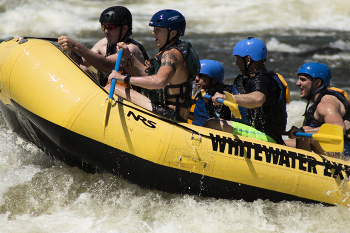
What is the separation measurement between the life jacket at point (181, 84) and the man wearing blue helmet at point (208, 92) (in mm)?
883

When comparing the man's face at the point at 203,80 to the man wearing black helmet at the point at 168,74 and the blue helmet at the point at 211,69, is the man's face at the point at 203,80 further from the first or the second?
the man wearing black helmet at the point at 168,74

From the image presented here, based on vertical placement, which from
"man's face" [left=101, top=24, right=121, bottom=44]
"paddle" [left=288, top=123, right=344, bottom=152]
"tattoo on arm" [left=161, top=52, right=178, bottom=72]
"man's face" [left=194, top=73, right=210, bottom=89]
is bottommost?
"paddle" [left=288, top=123, right=344, bottom=152]

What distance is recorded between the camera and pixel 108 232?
332cm

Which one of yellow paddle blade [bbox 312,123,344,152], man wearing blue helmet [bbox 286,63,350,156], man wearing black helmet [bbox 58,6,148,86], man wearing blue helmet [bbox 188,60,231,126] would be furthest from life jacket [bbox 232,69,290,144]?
man wearing black helmet [bbox 58,6,148,86]

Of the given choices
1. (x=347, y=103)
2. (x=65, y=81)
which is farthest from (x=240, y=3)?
(x=65, y=81)

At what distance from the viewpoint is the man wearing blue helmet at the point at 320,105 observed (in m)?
3.92

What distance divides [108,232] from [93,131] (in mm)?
943

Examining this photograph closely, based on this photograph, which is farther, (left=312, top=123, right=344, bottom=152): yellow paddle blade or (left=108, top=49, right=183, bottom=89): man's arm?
(left=312, top=123, right=344, bottom=152): yellow paddle blade

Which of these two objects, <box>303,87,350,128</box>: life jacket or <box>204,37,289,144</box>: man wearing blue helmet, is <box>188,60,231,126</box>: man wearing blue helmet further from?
<box>303,87,350,128</box>: life jacket

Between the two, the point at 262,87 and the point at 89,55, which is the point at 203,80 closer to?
the point at 262,87

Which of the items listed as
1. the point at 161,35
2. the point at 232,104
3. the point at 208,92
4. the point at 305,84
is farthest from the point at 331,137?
the point at 161,35

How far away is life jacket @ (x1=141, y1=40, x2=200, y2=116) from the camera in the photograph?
3.32 m

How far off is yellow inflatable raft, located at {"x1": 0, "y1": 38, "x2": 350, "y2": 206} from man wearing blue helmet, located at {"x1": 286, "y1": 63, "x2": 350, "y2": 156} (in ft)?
1.13

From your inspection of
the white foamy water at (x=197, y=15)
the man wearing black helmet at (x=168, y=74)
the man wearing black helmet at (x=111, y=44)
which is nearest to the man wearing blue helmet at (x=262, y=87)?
the man wearing black helmet at (x=168, y=74)
